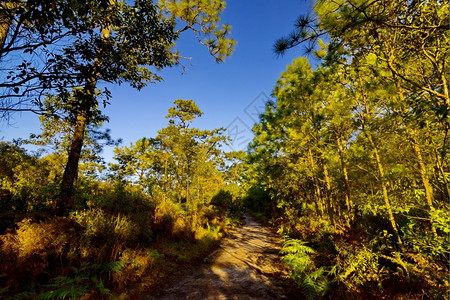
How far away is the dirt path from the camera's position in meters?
4.51

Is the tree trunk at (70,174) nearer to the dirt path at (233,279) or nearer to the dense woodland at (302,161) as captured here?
the dense woodland at (302,161)

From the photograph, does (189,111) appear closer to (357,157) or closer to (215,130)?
(215,130)

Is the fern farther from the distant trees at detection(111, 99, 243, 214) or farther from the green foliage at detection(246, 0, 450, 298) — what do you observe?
the distant trees at detection(111, 99, 243, 214)

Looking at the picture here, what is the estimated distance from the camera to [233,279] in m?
5.41

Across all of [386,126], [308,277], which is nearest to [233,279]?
[308,277]

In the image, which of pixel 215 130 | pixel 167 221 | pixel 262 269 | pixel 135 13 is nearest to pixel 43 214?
pixel 167 221

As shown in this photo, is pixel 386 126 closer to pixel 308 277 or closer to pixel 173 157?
pixel 308 277

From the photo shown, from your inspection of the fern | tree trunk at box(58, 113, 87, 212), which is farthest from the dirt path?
tree trunk at box(58, 113, 87, 212)

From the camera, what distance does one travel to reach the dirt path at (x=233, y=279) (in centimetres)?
451

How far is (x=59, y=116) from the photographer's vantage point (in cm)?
395

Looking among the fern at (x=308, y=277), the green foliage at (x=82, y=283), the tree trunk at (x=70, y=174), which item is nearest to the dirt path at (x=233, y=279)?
the fern at (x=308, y=277)

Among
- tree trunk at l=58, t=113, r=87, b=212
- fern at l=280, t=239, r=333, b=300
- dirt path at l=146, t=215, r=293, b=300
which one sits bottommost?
dirt path at l=146, t=215, r=293, b=300

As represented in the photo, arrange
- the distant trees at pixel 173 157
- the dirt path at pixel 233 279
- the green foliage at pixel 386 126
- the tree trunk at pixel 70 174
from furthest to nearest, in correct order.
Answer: the distant trees at pixel 173 157
the tree trunk at pixel 70 174
the dirt path at pixel 233 279
the green foliage at pixel 386 126

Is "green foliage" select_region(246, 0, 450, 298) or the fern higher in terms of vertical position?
"green foliage" select_region(246, 0, 450, 298)
